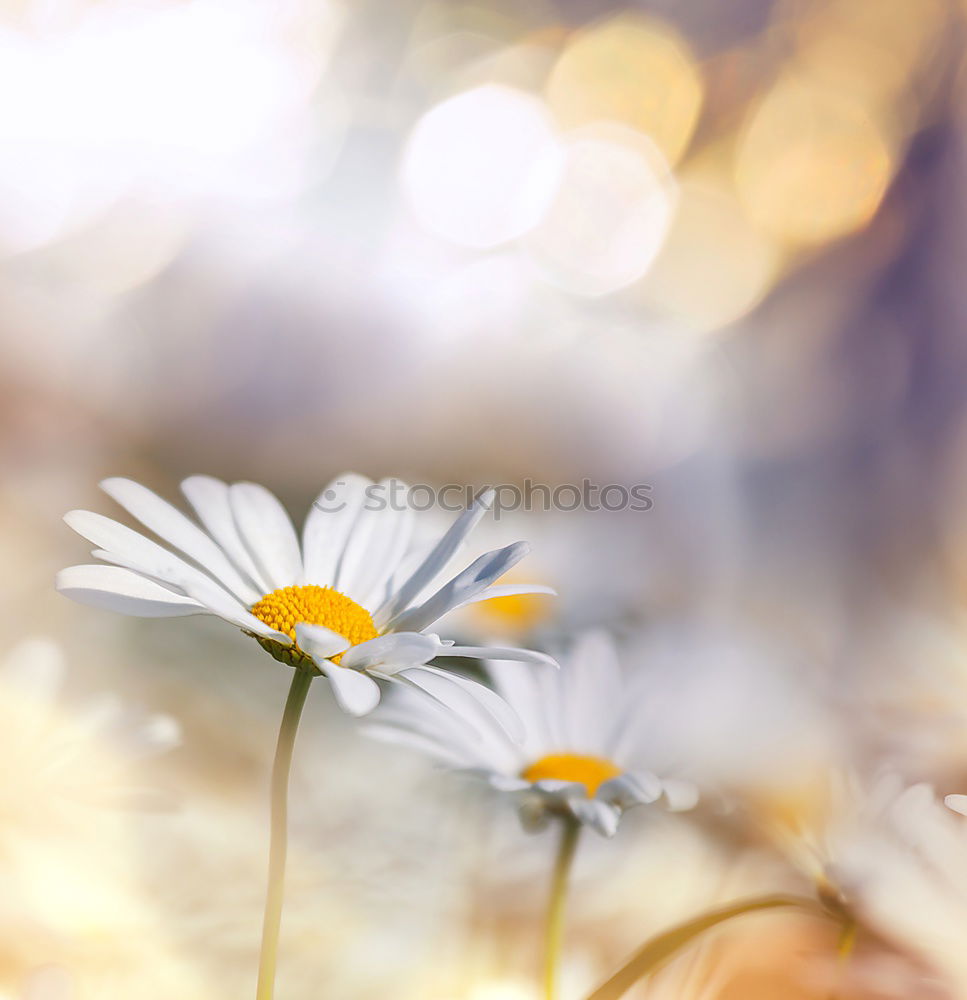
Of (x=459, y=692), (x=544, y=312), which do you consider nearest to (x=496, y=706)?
(x=459, y=692)

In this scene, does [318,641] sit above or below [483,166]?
below

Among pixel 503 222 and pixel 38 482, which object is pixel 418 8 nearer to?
pixel 503 222

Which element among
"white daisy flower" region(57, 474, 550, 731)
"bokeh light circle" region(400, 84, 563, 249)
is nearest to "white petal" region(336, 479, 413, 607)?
"white daisy flower" region(57, 474, 550, 731)

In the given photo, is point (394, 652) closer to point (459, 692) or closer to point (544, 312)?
point (459, 692)

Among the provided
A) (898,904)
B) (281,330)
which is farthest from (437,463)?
(898,904)

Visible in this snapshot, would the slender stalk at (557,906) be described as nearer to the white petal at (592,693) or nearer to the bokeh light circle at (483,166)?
the white petal at (592,693)
